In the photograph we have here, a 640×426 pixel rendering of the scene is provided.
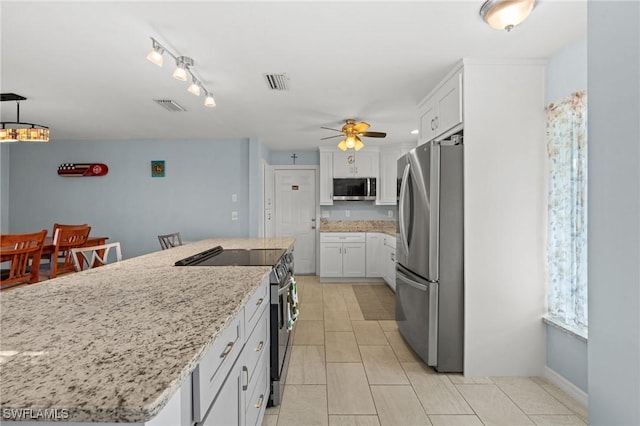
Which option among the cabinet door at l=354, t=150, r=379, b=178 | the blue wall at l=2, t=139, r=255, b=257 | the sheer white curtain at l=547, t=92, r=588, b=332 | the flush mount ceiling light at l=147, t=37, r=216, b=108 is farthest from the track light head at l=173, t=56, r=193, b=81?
the cabinet door at l=354, t=150, r=379, b=178

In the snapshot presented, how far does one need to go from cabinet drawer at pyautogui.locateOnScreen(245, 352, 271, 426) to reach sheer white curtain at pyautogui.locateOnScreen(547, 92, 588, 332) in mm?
2062

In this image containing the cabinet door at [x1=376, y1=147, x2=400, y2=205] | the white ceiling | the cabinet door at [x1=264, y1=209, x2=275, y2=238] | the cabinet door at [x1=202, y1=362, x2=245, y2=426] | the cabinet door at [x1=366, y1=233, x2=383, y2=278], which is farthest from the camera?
the cabinet door at [x1=264, y1=209, x2=275, y2=238]

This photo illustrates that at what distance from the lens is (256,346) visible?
5.52 ft

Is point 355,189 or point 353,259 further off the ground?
point 355,189

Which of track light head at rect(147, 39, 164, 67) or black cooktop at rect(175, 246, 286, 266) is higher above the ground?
track light head at rect(147, 39, 164, 67)

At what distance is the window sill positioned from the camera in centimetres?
209

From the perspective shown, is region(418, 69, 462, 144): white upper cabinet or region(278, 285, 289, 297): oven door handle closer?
region(278, 285, 289, 297): oven door handle

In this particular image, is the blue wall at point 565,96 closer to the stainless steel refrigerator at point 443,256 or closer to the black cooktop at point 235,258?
the stainless steel refrigerator at point 443,256

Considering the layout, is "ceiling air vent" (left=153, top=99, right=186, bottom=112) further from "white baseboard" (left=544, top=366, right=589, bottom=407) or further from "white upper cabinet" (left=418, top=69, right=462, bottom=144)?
"white baseboard" (left=544, top=366, right=589, bottom=407)

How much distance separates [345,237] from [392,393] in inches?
138

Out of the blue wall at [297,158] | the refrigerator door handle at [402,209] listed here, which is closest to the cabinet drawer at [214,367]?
the refrigerator door handle at [402,209]

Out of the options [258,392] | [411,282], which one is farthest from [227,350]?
[411,282]

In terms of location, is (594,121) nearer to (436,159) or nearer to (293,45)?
(436,159)

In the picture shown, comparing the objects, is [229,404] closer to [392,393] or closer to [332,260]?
[392,393]
